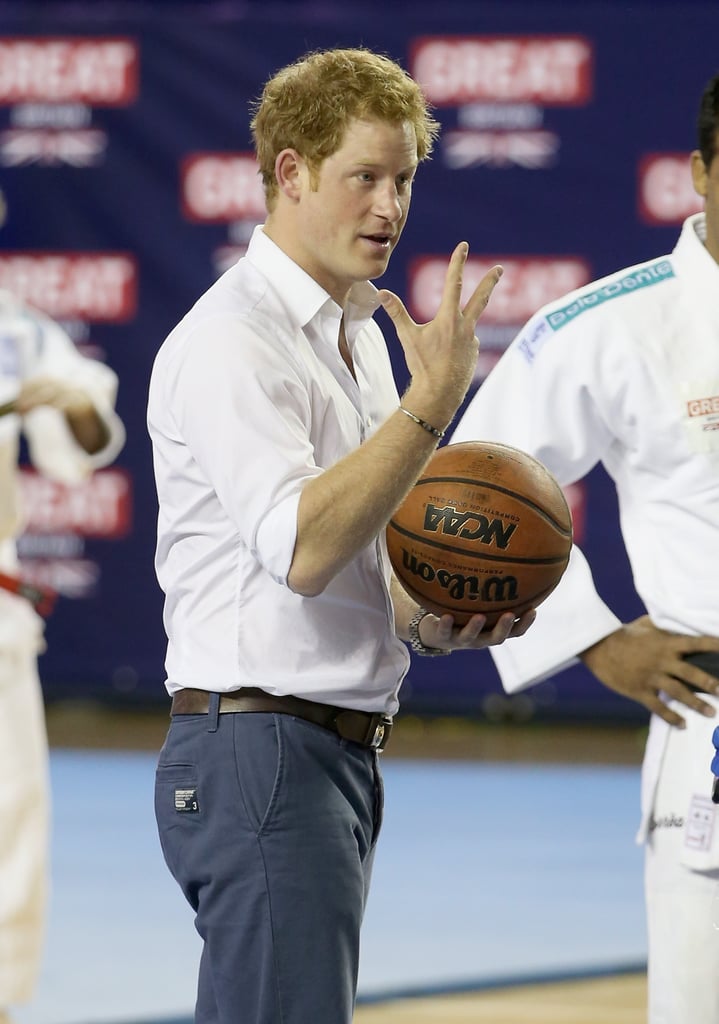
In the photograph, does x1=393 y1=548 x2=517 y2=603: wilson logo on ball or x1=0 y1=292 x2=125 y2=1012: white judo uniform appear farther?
x1=0 y1=292 x2=125 y2=1012: white judo uniform

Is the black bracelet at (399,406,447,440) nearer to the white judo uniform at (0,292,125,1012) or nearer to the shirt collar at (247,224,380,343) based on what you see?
the shirt collar at (247,224,380,343)

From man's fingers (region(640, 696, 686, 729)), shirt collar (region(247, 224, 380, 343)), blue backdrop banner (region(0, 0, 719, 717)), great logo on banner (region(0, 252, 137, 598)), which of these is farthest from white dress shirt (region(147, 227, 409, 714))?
great logo on banner (region(0, 252, 137, 598))

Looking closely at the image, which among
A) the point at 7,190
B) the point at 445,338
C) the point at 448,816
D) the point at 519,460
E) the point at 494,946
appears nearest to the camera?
the point at 445,338

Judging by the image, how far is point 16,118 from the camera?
901 cm

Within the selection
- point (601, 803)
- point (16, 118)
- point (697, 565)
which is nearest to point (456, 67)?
point (16, 118)

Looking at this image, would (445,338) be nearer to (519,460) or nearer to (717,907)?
(519,460)

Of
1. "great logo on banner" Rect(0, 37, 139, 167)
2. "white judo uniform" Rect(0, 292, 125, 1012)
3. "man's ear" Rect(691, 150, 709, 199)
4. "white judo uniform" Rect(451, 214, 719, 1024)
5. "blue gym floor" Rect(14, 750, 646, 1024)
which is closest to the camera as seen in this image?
"white judo uniform" Rect(451, 214, 719, 1024)

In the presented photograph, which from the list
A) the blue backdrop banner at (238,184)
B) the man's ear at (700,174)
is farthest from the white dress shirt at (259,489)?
the blue backdrop banner at (238,184)

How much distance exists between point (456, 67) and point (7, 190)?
2.46 m

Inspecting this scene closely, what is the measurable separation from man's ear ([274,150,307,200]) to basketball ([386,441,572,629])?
0.47m

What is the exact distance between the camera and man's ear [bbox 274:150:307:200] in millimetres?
2508

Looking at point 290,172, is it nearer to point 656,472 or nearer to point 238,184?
point 656,472

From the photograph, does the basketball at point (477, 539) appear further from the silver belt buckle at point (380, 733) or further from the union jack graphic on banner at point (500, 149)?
the union jack graphic on banner at point (500, 149)

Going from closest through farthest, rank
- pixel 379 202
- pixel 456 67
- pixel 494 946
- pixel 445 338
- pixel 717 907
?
pixel 445 338 < pixel 379 202 < pixel 717 907 < pixel 494 946 < pixel 456 67
